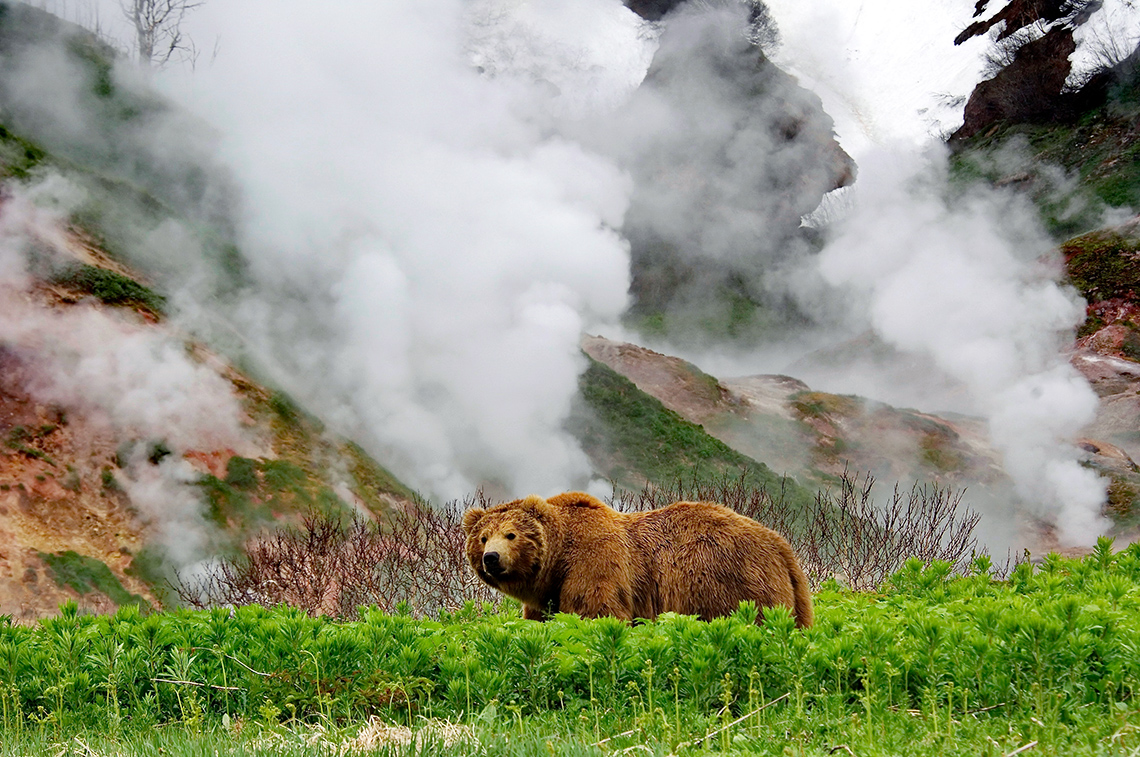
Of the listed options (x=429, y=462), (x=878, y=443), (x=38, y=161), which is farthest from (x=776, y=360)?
(x=38, y=161)

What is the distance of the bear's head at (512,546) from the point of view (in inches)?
197

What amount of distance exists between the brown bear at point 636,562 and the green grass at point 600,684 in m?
0.81

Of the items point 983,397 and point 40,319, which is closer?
point 40,319

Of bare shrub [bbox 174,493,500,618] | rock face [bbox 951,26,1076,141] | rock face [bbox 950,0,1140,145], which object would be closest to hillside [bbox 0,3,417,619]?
bare shrub [bbox 174,493,500,618]

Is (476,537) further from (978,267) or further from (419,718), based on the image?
(978,267)

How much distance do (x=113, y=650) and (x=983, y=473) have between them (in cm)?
2801

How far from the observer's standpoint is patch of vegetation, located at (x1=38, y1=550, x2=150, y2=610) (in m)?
10.9

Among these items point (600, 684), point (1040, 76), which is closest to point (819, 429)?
point (1040, 76)

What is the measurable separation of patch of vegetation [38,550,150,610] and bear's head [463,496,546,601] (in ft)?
24.6

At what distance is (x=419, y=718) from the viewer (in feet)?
11.1

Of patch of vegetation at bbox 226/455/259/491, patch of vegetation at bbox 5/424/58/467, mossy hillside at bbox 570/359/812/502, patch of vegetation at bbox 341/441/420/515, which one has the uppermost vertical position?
mossy hillside at bbox 570/359/812/502

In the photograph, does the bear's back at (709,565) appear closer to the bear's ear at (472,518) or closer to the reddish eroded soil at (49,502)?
the bear's ear at (472,518)

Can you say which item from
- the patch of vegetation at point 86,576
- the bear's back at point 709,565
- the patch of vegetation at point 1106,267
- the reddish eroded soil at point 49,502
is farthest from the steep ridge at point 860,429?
the bear's back at point 709,565

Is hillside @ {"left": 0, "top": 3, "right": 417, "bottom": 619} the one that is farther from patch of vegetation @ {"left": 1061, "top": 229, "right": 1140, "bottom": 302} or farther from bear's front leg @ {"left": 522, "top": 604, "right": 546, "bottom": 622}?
patch of vegetation @ {"left": 1061, "top": 229, "right": 1140, "bottom": 302}
